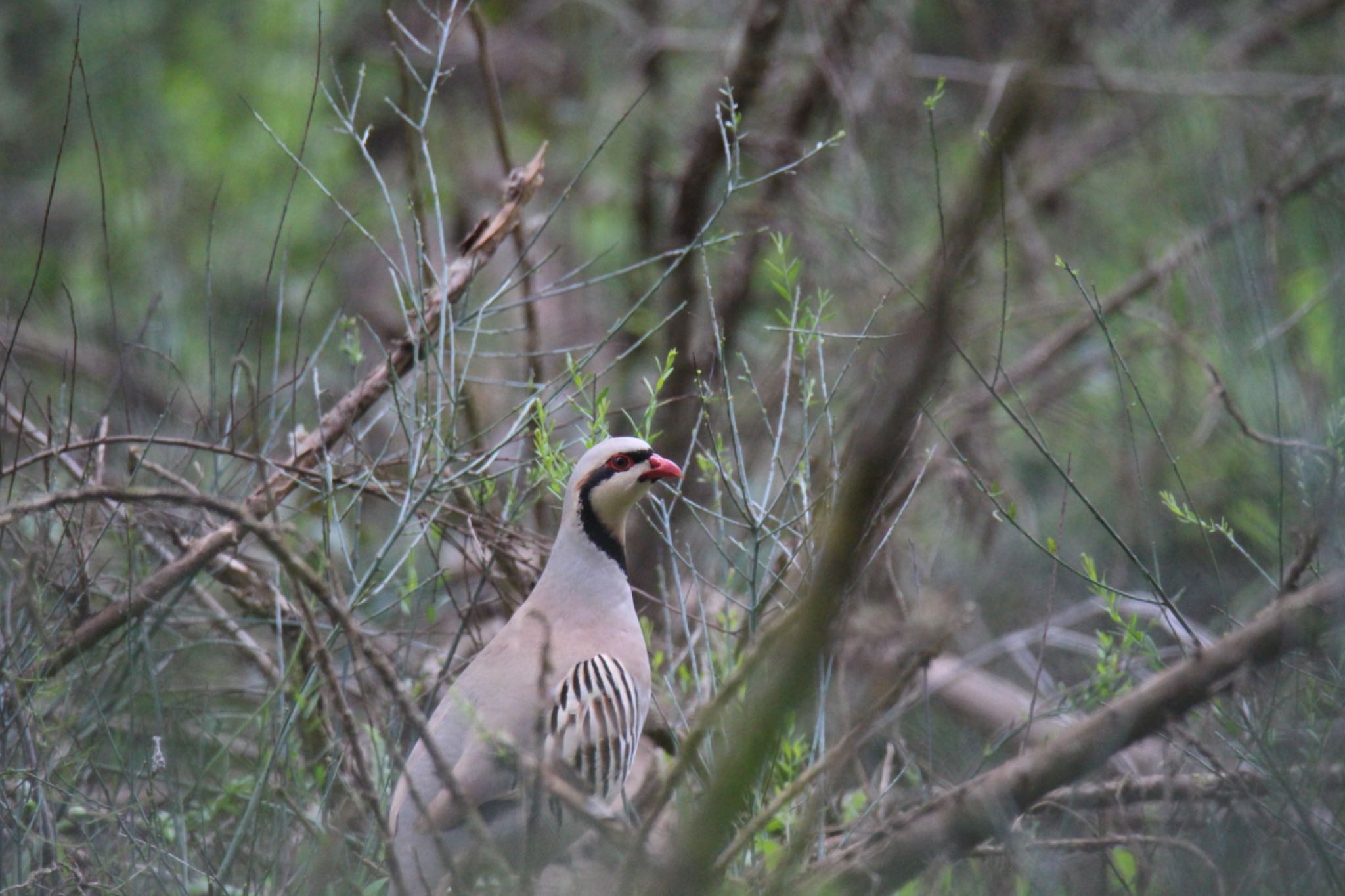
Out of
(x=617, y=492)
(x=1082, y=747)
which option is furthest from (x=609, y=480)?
(x=1082, y=747)

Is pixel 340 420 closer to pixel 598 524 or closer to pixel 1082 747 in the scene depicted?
pixel 598 524

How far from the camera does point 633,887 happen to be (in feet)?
5.88

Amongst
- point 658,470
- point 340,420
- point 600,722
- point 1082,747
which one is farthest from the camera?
point 340,420

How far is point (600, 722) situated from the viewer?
3.08 m

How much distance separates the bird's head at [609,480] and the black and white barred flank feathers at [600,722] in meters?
0.39

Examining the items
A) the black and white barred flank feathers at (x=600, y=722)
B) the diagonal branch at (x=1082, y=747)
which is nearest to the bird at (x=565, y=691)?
the black and white barred flank feathers at (x=600, y=722)

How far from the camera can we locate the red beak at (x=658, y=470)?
128 inches

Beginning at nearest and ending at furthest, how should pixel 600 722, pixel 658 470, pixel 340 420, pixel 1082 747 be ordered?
pixel 1082 747
pixel 600 722
pixel 658 470
pixel 340 420

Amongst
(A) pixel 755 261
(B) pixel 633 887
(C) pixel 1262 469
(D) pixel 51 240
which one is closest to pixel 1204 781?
(B) pixel 633 887

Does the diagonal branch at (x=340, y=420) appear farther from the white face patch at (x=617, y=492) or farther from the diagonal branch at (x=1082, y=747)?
the diagonal branch at (x=1082, y=747)

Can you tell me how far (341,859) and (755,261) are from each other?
15.0ft

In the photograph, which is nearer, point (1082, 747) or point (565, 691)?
point (1082, 747)

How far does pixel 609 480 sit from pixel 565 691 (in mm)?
549

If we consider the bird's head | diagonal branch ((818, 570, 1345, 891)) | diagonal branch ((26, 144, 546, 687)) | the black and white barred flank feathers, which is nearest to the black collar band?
the bird's head
